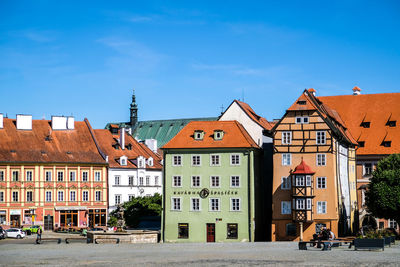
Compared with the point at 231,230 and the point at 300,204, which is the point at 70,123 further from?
the point at 300,204

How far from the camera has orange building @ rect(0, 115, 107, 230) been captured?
90.9 m

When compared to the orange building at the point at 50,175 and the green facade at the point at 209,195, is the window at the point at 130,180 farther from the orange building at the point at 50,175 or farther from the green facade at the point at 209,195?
the green facade at the point at 209,195

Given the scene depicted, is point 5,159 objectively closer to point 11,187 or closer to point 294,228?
point 11,187

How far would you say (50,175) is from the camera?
307 ft

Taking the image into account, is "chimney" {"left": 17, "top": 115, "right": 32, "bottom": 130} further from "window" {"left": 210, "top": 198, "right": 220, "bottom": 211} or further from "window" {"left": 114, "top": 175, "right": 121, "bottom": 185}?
"window" {"left": 210, "top": 198, "right": 220, "bottom": 211}

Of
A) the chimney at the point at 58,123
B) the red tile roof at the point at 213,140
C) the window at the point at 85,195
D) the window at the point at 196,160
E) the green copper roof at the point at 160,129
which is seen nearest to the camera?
the red tile roof at the point at 213,140

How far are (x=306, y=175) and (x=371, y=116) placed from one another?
62.6ft

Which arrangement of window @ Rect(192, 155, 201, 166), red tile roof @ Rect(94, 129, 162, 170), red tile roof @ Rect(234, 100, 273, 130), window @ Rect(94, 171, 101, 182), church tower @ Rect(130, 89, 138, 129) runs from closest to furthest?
window @ Rect(192, 155, 201, 166) < red tile roof @ Rect(234, 100, 273, 130) < window @ Rect(94, 171, 101, 182) < red tile roof @ Rect(94, 129, 162, 170) < church tower @ Rect(130, 89, 138, 129)

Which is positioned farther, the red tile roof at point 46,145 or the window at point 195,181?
the red tile roof at point 46,145

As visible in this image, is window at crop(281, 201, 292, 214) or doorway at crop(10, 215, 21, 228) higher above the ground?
window at crop(281, 201, 292, 214)

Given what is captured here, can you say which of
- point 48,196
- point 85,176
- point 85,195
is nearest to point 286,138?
point 85,176

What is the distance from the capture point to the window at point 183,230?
7581cm

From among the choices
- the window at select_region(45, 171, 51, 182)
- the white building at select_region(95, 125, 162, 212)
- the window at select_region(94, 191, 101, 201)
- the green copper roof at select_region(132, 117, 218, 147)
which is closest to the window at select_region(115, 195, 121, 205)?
the white building at select_region(95, 125, 162, 212)

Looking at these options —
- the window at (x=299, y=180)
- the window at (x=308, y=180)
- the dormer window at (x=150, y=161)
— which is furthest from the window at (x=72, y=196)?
the window at (x=308, y=180)
